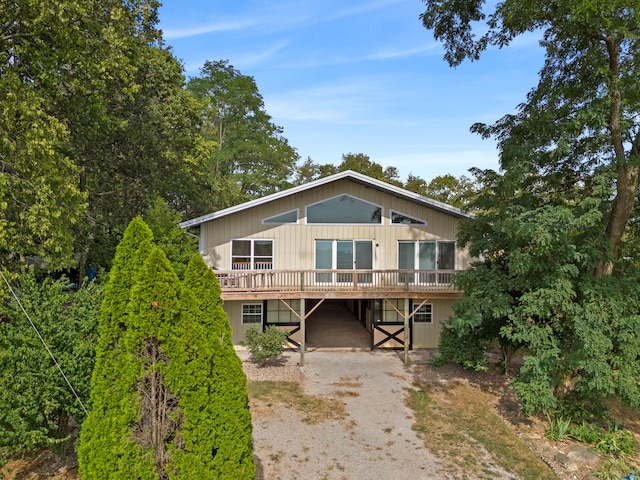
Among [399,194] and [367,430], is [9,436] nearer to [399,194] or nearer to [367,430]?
[367,430]

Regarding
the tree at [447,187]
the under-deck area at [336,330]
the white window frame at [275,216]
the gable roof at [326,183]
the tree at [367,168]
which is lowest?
the under-deck area at [336,330]

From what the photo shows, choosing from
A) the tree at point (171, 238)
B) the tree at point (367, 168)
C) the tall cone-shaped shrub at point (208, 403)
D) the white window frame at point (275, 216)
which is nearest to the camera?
the tall cone-shaped shrub at point (208, 403)

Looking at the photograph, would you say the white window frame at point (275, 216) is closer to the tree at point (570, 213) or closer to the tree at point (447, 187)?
the tree at point (570, 213)

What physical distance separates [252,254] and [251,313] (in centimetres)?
244

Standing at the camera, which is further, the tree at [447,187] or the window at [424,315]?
the tree at [447,187]

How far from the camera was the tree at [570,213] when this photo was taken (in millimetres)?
9047

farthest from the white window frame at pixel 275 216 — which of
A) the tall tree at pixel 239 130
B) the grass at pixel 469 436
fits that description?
the tall tree at pixel 239 130

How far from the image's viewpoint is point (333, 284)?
15242 mm

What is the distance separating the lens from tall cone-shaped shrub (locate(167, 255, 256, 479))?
4.99 metres

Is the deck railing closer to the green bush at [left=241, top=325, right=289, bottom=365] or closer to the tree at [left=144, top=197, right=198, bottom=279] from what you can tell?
the tree at [left=144, top=197, right=198, bottom=279]

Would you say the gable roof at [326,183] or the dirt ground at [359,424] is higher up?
the gable roof at [326,183]

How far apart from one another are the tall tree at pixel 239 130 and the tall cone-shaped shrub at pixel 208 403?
2518 cm

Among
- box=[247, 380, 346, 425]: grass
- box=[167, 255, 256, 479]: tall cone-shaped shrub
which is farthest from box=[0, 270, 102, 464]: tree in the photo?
box=[247, 380, 346, 425]: grass

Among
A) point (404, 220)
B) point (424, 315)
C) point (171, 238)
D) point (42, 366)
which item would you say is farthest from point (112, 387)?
point (424, 315)
